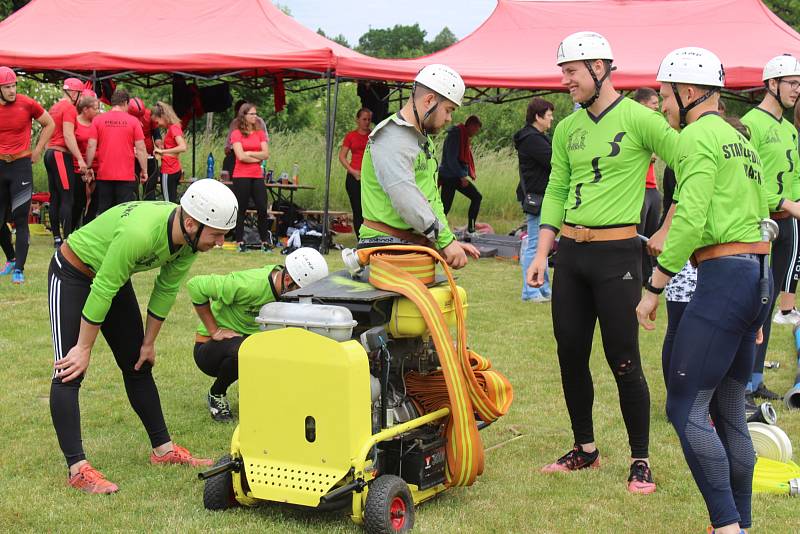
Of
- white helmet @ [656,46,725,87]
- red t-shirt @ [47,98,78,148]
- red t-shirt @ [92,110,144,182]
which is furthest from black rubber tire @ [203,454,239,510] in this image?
red t-shirt @ [47,98,78,148]

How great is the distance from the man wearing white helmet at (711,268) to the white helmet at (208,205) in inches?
74.1

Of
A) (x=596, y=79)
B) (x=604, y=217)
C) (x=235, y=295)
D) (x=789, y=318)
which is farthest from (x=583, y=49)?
(x=789, y=318)

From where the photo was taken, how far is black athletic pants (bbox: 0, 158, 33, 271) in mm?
10656

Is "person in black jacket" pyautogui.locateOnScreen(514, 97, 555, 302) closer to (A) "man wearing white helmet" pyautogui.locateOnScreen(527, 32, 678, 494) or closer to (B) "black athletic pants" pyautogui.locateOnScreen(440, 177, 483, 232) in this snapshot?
(B) "black athletic pants" pyautogui.locateOnScreen(440, 177, 483, 232)

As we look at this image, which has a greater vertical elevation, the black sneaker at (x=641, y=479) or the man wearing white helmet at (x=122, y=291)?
the man wearing white helmet at (x=122, y=291)

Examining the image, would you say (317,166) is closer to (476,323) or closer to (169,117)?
(169,117)

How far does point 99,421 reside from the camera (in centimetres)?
616

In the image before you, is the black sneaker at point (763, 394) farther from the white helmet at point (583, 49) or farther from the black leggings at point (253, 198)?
the black leggings at point (253, 198)

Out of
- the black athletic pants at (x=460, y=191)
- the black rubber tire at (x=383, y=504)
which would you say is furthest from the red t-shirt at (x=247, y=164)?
the black rubber tire at (x=383, y=504)

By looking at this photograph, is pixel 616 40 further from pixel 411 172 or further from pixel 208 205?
pixel 208 205

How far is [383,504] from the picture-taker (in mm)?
4246

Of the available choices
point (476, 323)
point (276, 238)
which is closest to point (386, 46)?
point (276, 238)

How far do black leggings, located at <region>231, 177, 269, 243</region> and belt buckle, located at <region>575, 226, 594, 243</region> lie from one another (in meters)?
8.98

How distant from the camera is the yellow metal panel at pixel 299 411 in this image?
425 cm
